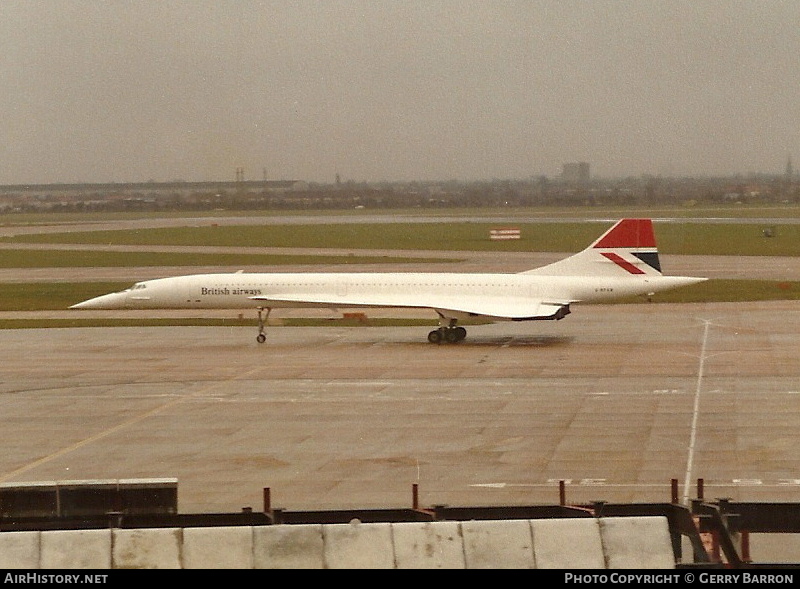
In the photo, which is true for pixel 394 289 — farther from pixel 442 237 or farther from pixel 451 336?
pixel 442 237

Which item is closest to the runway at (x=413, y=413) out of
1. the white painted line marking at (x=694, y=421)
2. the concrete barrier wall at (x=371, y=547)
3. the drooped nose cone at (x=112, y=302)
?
the white painted line marking at (x=694, y=421)

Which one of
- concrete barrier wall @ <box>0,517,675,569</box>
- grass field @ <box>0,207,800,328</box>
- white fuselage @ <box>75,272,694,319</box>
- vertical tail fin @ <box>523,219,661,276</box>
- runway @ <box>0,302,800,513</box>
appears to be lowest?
runway @ <box>0,302,800,513</box>

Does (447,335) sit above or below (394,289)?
below

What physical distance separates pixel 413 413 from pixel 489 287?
53.5ft

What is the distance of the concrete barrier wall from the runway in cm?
991

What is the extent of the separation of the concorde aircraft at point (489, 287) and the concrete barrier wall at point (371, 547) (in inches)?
1366

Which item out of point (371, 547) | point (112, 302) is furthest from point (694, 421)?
point (112, 302)

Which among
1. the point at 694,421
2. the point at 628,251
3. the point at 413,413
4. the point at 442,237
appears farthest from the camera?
the point at 442,237

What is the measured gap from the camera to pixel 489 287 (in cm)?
4819

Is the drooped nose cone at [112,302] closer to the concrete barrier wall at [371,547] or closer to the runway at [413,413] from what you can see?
the runway at [413,413]

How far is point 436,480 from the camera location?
24641 mm

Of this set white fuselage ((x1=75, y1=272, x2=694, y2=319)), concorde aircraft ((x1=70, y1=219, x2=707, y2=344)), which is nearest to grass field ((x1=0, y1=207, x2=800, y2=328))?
white fuselage ((x1=75, y1=272, x2=694, y2=319))

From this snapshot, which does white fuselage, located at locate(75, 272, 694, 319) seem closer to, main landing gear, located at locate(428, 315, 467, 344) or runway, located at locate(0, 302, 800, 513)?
main landing gear, located at locate(428, 315, 467, 344)

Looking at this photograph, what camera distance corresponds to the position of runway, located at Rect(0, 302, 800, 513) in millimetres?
24516
